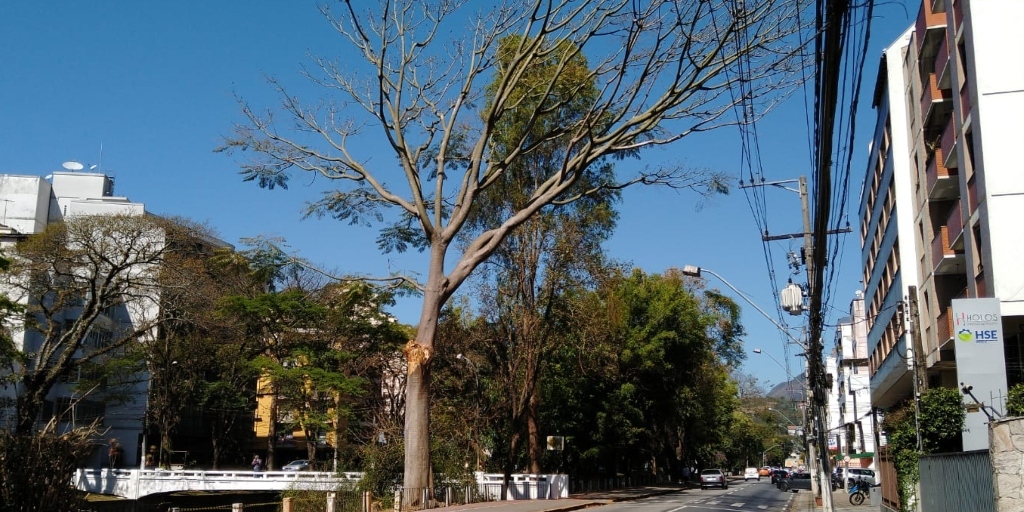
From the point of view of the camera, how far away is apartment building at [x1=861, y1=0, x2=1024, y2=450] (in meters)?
22.2

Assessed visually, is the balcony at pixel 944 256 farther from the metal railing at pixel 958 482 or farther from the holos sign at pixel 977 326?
the metal railing at pixel 958 482

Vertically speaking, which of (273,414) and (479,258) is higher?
(479,258)

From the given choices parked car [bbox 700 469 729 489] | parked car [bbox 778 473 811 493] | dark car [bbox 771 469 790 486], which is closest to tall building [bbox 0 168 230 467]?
parked car [bbox 700 469 729 489]

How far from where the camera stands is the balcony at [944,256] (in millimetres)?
26359

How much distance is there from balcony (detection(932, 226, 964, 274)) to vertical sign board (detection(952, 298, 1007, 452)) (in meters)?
6.14

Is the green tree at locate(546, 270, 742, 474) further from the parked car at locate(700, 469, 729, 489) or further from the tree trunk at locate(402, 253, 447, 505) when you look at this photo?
the tree trunk at locate(402, 253, 447, 505)

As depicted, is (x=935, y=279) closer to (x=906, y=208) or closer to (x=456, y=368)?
(x=906, y=208)

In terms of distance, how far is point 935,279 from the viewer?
1114 inches

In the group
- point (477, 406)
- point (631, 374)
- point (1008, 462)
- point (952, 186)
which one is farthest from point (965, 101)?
point (631, 374)

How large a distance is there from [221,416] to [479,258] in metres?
35.0

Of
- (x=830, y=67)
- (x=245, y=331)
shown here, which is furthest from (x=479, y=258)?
(x=245, y=331)

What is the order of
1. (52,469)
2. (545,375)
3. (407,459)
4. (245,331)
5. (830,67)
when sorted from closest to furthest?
(830,67) → (52,469) → (407,459) → (545,375) → (245,331)

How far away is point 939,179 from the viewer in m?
26.5

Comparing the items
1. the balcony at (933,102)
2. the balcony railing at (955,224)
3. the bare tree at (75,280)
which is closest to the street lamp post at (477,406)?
the bare tree at (75,280)
